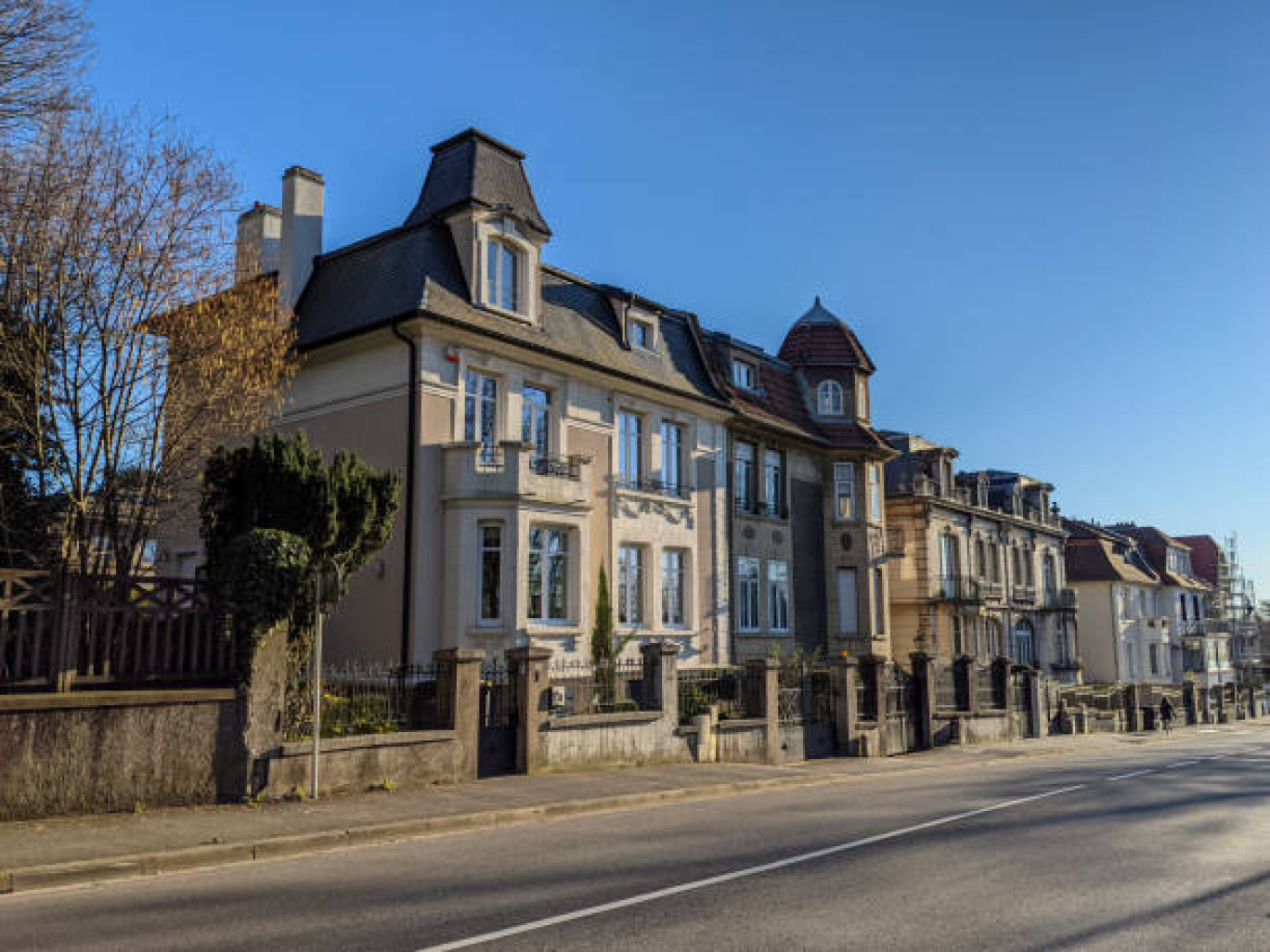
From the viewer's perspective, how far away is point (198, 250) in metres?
13.7

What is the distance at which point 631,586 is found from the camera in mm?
23641

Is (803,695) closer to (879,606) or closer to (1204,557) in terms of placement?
(879,606)

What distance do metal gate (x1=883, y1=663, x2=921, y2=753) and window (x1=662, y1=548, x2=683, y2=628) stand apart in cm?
534

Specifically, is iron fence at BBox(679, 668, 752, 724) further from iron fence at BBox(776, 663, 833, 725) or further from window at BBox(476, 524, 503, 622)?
window at BBox(476, 524, 503, 622)

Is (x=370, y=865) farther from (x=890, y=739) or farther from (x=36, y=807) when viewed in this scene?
(x=890, y=739)

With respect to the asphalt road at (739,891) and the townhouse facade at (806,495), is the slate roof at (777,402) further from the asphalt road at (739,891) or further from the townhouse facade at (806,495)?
the asphalt road at (739,891)

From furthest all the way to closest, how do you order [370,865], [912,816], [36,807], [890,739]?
[890,739] → [912,816] → [36,807] → [370,865]

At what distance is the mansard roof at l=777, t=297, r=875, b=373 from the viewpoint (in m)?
32.8

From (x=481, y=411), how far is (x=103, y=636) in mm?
10512

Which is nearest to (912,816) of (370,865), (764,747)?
(370,865)

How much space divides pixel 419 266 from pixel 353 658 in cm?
811

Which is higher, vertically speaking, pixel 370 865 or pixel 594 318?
pixel 594 318

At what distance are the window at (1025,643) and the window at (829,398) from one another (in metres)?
22.9

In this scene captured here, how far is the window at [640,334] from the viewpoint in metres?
25.1
